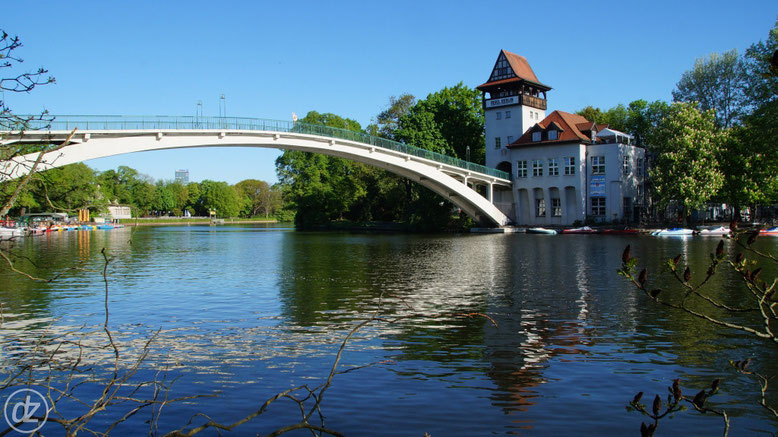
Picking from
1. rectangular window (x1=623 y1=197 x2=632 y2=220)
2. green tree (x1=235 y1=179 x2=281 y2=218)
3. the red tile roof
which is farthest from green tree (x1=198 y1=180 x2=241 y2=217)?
rectangular window (x1=623 y1=197 x2=632 y2=220)

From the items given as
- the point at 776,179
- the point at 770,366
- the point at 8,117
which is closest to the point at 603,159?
the point at 776,179

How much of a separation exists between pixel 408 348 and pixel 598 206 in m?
51.8

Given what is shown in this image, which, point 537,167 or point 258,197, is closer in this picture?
point 537,167

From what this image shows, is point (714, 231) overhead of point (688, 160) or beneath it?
beneath

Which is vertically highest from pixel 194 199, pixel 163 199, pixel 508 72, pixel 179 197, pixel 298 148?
pixel 508 72

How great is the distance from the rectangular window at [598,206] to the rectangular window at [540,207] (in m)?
5.44

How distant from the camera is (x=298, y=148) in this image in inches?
1879

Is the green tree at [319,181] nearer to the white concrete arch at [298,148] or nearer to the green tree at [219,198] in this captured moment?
the white concrete arch at [298,148]

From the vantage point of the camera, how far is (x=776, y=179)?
48188mm

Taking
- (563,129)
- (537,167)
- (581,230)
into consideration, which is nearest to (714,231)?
(581,230)

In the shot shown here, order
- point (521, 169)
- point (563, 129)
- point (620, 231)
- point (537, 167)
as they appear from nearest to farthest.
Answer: point (620, 231) → point (563, 129) → point (537, 167) → point (521, 169)

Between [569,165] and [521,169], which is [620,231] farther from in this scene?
[521,169]

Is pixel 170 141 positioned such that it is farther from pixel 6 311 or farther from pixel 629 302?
pixel 629 302

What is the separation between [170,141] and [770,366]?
3766 cm
